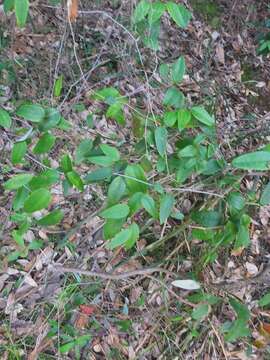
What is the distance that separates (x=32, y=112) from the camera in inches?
43.8

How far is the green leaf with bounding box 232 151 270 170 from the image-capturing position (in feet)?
3.46

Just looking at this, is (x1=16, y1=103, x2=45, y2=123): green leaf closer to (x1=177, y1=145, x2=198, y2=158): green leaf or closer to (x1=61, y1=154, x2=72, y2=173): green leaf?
(x1=61, y1=154, x2=72, y2=173): green leaf

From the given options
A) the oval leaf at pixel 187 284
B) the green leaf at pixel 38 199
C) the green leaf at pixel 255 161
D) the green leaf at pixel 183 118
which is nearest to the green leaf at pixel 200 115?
the green leaf at pixel 183 118

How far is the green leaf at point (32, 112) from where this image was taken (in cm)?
111

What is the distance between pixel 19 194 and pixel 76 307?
63 centimetres

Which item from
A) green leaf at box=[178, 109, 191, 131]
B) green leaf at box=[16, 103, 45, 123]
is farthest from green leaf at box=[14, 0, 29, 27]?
green leaf at box=[178, 109, 191, 131]

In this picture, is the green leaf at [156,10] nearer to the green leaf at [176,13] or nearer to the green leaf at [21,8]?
the green leaf at [176,13]

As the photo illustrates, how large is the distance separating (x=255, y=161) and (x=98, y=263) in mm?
956

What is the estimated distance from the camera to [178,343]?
1766mm

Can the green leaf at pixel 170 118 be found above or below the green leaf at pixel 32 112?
below

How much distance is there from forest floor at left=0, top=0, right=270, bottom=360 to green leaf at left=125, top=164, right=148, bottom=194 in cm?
40

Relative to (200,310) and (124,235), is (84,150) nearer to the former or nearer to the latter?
(124,235)

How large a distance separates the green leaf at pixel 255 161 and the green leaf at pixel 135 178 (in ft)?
0.65

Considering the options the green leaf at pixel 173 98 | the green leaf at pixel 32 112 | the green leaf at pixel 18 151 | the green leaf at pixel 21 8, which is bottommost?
the green leaf at pixel 18 151
